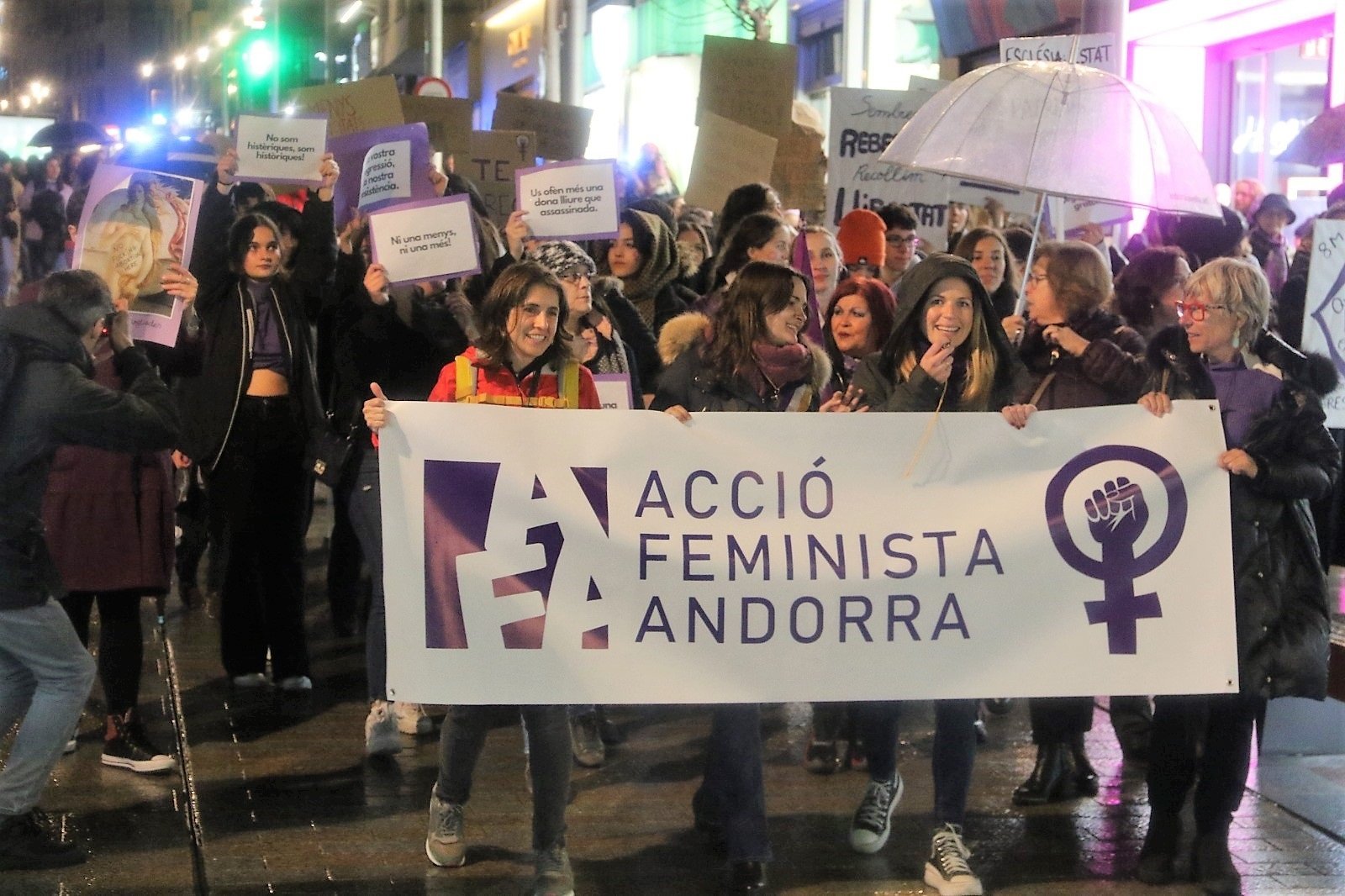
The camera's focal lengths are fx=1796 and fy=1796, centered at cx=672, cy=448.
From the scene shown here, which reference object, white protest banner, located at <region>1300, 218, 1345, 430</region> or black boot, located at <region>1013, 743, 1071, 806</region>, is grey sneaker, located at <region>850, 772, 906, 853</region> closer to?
black boot, located at <region>1013, 743, 1071, 806</region>

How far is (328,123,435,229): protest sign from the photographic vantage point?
7965 mm

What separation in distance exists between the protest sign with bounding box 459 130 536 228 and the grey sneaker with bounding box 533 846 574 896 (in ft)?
19.0

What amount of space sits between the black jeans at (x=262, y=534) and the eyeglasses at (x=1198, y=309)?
3655mm

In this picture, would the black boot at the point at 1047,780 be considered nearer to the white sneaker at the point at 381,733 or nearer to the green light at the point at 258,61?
the white sneaker at the point at 381,733

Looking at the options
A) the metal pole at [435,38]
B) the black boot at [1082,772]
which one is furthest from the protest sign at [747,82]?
the metal pole at [435,38]

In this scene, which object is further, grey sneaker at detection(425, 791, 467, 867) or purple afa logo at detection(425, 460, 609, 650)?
grey sneaker at detection(425, 791, 467, 867)

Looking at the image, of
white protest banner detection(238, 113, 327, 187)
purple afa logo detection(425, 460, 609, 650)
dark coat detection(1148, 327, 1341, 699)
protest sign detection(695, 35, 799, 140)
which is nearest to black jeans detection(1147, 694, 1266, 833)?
dark coat detection(1148, 327, 1341, 699)

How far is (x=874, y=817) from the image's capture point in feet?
18.2

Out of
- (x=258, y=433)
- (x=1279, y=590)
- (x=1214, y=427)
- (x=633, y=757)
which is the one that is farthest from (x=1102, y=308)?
(x=258, y=433)

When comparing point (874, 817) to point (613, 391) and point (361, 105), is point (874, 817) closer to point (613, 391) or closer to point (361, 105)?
point (613, 391)

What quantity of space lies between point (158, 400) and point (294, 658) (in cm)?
237

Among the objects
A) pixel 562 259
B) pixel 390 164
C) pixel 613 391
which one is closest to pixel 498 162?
pixel 390 164

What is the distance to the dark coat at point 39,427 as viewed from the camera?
5152 mm

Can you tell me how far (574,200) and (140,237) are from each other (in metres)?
2.11
